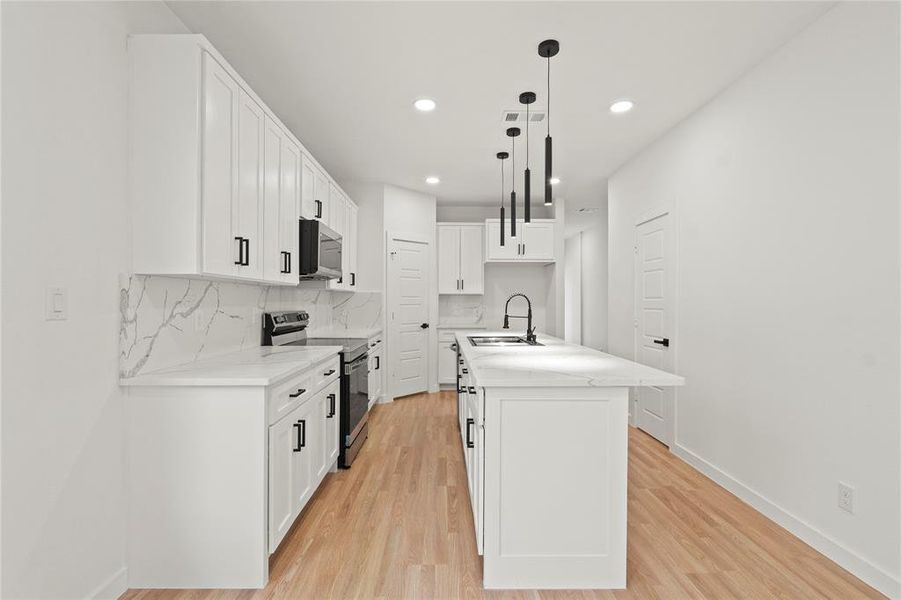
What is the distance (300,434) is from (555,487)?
1283 mm

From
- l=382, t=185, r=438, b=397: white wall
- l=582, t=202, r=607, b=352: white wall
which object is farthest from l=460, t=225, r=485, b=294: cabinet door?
l=582, t=202, r=607, b=352: white wall

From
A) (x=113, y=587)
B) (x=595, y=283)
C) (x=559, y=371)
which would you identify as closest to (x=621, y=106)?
(x=559, y=371)

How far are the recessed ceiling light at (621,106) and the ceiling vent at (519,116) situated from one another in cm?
50

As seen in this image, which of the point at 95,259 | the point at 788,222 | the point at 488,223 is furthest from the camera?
the point at 488,223

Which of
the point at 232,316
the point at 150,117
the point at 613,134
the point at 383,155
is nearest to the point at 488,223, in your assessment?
the point at 383,155

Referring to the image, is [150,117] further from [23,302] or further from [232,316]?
[232,316]

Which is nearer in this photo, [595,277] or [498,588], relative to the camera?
[498,588]

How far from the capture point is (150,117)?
184cm

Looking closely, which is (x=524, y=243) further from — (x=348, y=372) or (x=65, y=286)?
(x=65, y=286)

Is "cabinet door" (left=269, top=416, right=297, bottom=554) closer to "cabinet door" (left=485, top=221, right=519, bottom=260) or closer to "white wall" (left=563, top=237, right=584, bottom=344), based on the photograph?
"cabinet door" (left=485, top=221, right=519, bottom=260)

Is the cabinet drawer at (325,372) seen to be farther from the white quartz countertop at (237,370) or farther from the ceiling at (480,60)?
the ceiling at (480,60)

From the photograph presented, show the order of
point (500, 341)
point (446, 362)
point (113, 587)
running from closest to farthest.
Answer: point (113, 587) → point (500, 341) → point (446, 362)

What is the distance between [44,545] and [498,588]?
65.2 inches

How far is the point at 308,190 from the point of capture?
3258mm
